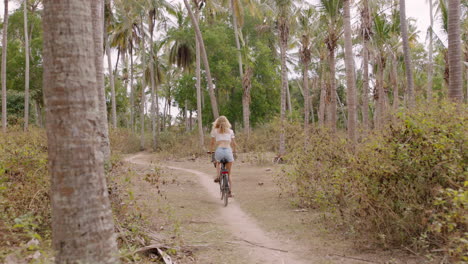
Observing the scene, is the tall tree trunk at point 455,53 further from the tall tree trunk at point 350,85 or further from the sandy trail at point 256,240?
the sandy trail at point 256,240

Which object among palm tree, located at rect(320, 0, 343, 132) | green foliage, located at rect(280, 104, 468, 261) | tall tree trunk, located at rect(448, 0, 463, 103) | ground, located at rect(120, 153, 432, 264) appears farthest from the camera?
palm tree, located at rect(320, 0, 343, 132)

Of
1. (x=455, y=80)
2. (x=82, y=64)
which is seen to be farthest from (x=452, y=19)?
(x=82, y=64)

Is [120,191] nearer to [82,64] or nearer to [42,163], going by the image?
[42,163]

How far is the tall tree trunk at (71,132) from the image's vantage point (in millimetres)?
2916

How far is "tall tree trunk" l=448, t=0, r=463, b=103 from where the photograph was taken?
961 centimetres

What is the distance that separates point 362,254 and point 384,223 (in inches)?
20.1

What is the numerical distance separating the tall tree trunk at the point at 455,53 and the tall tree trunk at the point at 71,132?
31.2 feet

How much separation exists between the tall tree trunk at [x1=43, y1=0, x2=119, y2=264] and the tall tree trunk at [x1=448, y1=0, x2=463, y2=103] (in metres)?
9.50

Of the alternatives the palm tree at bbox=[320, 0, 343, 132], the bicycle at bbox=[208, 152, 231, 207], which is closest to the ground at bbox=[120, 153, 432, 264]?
the bicycle at bbox=[208, 152, 231, 207]

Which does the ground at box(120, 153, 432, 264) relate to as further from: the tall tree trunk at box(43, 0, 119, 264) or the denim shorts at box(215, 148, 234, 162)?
the tall tree trunk at box(43, 0, 119, 264)

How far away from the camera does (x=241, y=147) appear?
950 inches

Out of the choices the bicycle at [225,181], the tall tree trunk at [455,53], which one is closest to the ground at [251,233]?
the bicycle at [225,181]

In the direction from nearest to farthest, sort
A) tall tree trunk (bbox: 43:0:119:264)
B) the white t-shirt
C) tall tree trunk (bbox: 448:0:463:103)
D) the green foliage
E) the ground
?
tall tree trunk (bbox: 43:0:119:264)
the green foliage
the ground
the white t-shirt
tall tree trunk (bbox: 448:0:463:103)

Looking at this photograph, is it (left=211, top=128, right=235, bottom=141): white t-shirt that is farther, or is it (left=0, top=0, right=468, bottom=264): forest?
(left=211, top=128, right=235, bottom=141): white t-shirt
